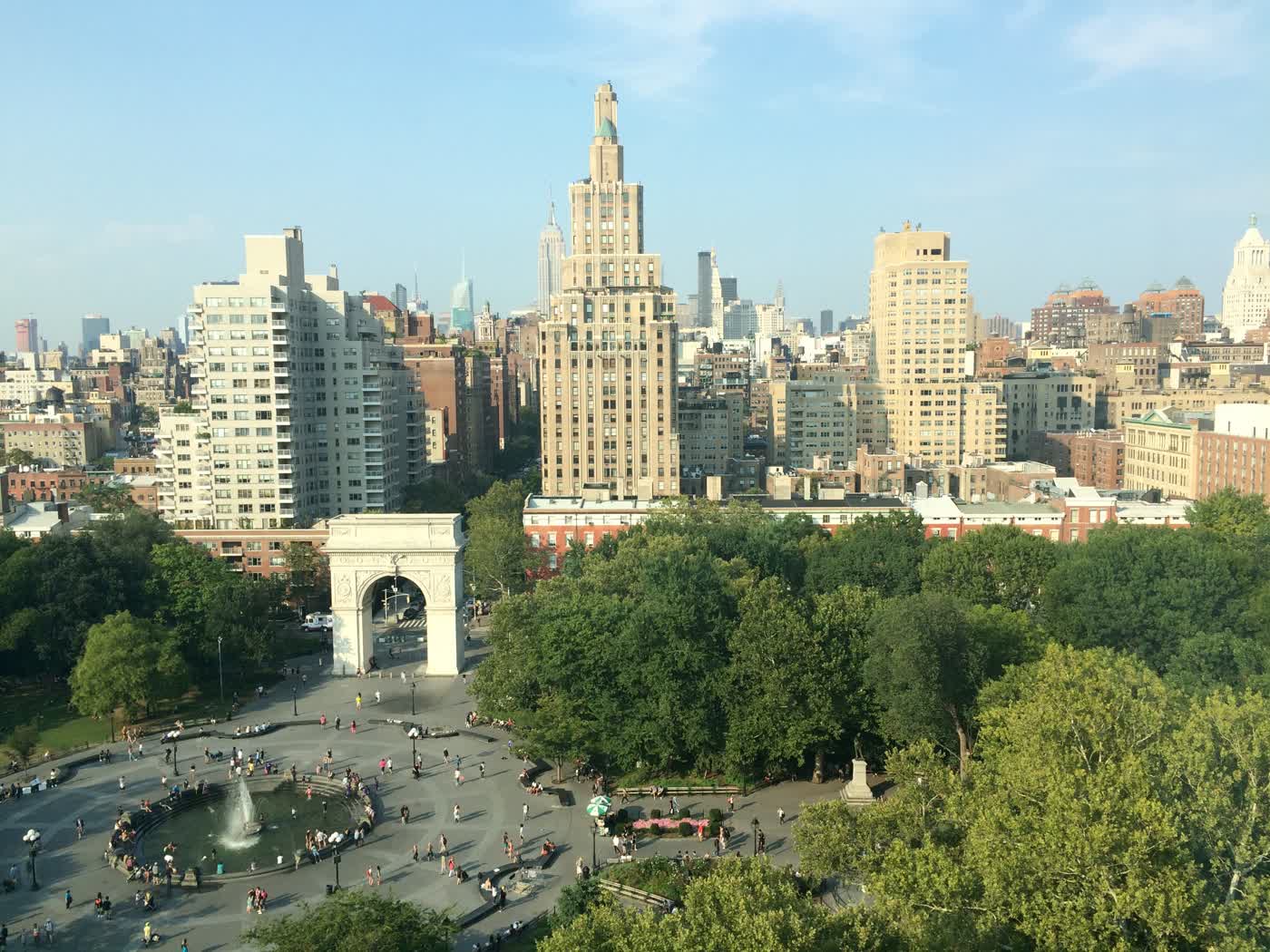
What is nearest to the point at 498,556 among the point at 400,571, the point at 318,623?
the point at 318,623

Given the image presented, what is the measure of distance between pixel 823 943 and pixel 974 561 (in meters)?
50.5

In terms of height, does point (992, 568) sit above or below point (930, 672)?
above

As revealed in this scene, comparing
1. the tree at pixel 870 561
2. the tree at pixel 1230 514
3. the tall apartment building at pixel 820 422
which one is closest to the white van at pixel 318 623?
the tree at pixel 870 561

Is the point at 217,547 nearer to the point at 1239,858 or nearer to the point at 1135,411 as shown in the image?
the point at 1239,858

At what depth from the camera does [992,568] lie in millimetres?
76438

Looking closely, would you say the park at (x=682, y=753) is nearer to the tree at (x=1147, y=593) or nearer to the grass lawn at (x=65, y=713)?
the tree at (x=1147, y=593)

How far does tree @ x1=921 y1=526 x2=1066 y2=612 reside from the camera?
240 ft

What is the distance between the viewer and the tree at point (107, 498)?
111 m

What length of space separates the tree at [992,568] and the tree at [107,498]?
2868 inches

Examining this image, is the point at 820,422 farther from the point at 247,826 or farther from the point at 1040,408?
the point at 247,826

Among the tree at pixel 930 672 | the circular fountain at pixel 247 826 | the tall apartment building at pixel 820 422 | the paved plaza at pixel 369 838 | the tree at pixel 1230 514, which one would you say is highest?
the tall apartment building at pixel 820 422

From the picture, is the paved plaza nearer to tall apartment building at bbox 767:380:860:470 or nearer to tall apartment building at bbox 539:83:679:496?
tall apartment building at bbox 539:83:679:496

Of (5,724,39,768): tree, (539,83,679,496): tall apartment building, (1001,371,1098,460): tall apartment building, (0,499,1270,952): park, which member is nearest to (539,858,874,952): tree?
(0,499,1270,952): park

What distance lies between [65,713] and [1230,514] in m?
89.5
